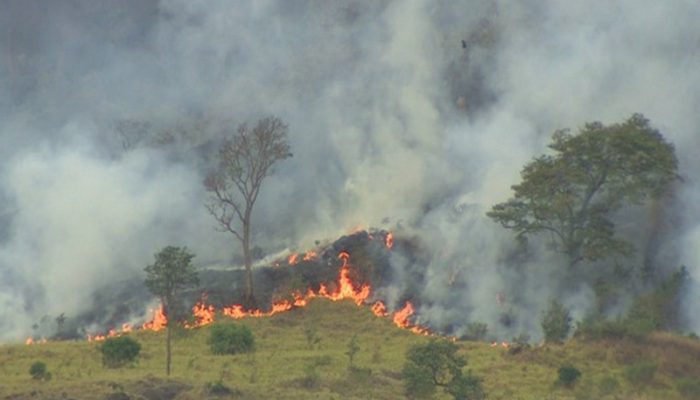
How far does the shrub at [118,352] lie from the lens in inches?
2318

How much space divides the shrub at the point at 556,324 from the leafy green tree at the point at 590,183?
201 inches

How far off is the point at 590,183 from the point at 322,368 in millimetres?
24162

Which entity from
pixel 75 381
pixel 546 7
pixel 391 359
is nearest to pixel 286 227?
pixel 546 7

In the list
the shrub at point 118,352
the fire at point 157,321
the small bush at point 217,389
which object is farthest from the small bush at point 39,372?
the fire at point 157,321

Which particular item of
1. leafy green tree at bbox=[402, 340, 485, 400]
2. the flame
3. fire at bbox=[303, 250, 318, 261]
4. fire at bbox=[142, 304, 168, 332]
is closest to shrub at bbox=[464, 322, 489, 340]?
the flame

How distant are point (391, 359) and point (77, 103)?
7082 centimetres

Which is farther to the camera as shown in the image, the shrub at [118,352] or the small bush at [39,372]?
the shrub at [118,352]

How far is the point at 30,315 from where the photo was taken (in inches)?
3381

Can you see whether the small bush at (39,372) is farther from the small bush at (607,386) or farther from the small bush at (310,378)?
the small bush at (607,386)

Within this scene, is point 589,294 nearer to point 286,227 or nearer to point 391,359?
point 391,359

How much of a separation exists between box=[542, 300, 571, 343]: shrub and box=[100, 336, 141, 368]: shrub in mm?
22487

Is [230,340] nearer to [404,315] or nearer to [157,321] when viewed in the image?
[157,321]

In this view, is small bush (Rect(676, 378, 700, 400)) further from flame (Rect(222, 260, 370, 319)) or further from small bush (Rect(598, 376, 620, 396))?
flame (Rect(222, 260, 370, 319))

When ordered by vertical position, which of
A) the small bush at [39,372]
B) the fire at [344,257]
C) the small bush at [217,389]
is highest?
the fire at [344,257]
